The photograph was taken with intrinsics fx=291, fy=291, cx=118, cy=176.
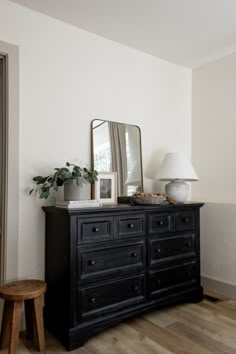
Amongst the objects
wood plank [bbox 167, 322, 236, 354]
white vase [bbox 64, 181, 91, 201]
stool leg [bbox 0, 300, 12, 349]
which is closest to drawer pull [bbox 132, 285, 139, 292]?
wood plank [bbox 167, 322, 236, 354]

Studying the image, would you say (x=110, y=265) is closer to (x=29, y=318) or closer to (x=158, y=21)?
(x=29, y=318)

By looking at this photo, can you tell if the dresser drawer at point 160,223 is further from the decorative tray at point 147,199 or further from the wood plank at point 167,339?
the wood plank at point 167,339

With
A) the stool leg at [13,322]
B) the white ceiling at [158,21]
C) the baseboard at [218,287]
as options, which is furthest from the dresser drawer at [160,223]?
the white ceiling at [158,21]

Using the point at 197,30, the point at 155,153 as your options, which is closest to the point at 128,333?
the point at 155,153

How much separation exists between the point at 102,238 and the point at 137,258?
0.40m

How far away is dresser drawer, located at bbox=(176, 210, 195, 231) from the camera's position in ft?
8.73

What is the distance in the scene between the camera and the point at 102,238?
2145 millimetres

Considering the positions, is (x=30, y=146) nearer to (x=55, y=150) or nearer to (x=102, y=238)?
(x=55, y=150)

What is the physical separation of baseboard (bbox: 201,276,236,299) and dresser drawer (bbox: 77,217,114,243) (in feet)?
4.81

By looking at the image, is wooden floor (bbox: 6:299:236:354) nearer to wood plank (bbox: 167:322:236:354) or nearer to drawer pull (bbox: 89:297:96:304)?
wood plank (bbox: 167:322:236:354)

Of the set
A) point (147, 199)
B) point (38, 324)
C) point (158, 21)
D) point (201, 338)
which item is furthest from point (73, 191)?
point (158, 21)

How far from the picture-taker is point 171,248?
102 inches

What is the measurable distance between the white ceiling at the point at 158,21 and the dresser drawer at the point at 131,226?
1.64 metres

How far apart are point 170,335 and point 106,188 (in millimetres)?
1253
